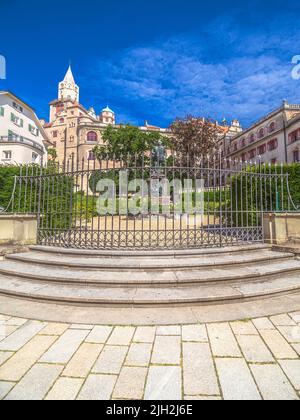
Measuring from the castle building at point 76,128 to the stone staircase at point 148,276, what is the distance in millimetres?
41737

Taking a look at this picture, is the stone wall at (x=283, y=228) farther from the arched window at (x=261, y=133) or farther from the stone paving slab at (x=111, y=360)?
the arched window at (x=261, y=133)

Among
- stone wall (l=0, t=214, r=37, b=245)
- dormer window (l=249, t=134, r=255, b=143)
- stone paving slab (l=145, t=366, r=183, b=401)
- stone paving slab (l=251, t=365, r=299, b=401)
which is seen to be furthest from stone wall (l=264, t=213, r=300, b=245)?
dormer window (l=249, t=134, r=255, b=143)

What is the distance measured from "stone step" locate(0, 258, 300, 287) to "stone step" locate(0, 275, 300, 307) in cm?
12

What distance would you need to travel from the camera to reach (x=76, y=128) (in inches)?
2351

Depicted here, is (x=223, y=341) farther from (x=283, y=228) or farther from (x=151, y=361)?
Answer: (x=283, y=228)

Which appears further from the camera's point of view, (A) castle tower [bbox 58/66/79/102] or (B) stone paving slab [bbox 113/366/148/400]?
(A) castle tower [bbox 58/66/79/102]

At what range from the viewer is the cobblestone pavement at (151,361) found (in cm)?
200

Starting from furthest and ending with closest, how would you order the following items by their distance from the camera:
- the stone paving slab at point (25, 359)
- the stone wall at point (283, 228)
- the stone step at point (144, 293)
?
1. the stone wall at point (283, 228)
2. the stone step at point (144, 293)
3. the stone paving slab at point (25, 359)

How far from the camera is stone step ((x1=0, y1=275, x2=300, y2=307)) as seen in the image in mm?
3726

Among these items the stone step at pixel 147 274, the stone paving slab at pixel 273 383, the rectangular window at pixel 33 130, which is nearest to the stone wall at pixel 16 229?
the stone step at pixel 147 274

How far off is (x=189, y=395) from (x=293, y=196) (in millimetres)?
9515

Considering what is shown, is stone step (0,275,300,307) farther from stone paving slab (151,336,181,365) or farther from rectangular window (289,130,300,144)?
rectangular window (289,130,300,144)

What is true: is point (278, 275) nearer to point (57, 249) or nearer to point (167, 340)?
point (167, 340)

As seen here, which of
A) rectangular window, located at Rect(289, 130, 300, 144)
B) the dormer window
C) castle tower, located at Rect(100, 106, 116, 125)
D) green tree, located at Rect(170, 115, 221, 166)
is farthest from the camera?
castle tower, located at Rect(100, 106, 116, 125)
